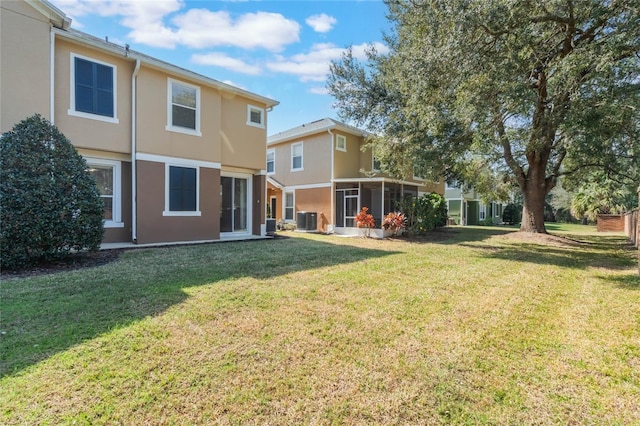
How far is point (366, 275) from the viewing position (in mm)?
6945

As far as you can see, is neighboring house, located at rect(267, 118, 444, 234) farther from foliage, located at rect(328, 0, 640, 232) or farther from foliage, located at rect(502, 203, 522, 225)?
foliage, located at rect(502, 203, 522, 225)

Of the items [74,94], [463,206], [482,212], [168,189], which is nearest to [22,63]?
[74,94]

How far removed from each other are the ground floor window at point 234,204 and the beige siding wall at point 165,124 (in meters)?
1.61

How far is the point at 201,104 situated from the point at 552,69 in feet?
34.1

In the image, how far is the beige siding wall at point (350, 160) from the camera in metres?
17.5

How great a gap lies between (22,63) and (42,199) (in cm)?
405

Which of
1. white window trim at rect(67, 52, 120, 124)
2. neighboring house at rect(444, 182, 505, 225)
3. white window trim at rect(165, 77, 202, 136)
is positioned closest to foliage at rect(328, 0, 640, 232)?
white window trim at rect(165, 77, 202, 136)

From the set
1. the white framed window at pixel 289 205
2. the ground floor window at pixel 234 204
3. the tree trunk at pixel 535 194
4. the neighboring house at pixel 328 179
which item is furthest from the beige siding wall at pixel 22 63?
the tree trunk at pixel 535 194

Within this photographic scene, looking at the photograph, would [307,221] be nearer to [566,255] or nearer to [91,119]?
[91,119]

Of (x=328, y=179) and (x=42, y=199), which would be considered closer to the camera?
(x=42, y=199)

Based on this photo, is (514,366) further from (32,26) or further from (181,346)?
(32,26)

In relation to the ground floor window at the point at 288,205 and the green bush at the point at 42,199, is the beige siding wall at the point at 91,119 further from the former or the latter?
the ground floor window at the point at 288,205

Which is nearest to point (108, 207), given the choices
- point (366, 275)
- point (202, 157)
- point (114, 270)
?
point (202, 157)

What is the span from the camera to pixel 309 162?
18.5 meters
